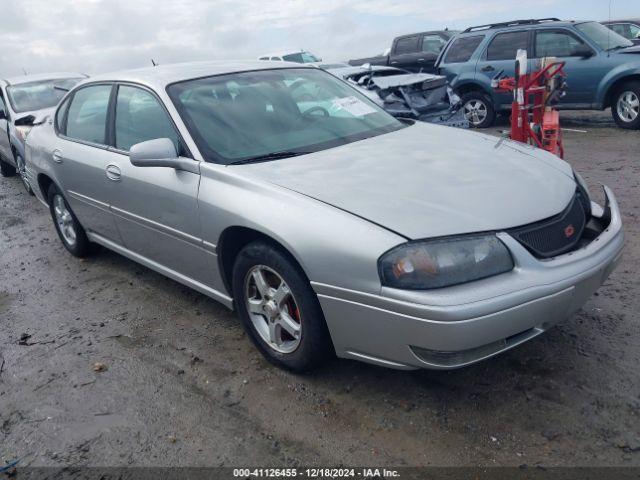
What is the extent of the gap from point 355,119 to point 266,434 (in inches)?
83.6

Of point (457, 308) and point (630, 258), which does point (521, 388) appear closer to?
point (457, 308)

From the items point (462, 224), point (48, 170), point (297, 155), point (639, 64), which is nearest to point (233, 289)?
point (297, 155)

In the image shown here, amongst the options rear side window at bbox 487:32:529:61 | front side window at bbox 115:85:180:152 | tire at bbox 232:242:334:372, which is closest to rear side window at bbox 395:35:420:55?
rear side window at bbox 487:32:529:61

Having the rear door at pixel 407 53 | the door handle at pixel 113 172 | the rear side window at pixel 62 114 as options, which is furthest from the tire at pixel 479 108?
the door handle at pixel 113 172

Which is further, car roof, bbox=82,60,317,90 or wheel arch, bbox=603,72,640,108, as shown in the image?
wheel arch, bbox=603,72,640,108

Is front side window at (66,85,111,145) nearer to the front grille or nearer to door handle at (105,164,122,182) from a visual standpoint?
door handle at (105,164,122,182)

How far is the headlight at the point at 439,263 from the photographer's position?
241cm

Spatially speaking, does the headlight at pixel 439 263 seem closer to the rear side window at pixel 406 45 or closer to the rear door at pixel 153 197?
the rear door at pixel 153 197

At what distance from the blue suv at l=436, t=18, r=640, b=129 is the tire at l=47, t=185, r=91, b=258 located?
709cm

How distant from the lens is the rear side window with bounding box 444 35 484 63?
1096cm

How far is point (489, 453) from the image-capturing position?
7.91 feet

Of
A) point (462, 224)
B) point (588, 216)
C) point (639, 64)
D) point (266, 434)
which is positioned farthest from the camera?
point (639, 64)

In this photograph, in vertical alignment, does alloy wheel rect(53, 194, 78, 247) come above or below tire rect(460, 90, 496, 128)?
above

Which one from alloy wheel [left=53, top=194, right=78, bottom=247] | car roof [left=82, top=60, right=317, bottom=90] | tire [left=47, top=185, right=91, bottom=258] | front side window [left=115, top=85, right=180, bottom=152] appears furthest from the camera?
alloy wheel [left=53, top=194, right=78, bottom=247]
